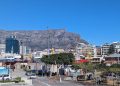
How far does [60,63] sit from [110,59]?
1979 inches

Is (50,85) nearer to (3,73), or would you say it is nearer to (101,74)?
(3,73)

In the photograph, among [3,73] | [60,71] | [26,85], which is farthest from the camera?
[60,71]

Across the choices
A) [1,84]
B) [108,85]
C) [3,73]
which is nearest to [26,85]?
[1,84]

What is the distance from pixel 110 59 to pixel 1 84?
119776mm

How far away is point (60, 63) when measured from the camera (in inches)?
4902

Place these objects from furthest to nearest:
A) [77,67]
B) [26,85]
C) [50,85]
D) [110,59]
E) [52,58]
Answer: [110,59] → [52,58] → [77,67] → [50,85] → [26,85]

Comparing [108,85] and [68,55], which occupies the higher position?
[68,55]

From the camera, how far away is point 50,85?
57.5 metres

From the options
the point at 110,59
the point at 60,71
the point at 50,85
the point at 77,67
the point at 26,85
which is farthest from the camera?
the point at 110,59

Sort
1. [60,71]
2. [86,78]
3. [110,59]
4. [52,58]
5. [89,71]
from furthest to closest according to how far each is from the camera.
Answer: [110,59] < [52,58] < [60,71] < [89,71] < [86,78]

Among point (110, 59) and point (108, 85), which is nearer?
point (108, 85)

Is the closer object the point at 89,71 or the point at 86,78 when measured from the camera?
the point at 86,78

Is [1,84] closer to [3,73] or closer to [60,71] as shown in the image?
[3,73]

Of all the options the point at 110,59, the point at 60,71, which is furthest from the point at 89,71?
the point at 110,59
